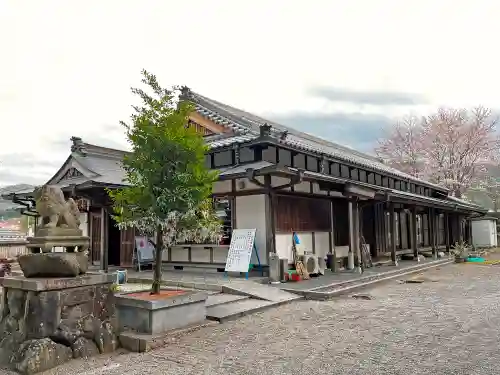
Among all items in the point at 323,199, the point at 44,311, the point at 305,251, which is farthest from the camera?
the point at 323,199

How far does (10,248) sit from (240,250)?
1259cm

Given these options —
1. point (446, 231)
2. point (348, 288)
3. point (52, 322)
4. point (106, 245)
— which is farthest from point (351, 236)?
point (446, 231)

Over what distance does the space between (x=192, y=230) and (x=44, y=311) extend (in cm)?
235

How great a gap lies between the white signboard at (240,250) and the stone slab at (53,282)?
483 centimetres

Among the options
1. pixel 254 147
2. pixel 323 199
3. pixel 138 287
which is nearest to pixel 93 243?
pixel 138 287

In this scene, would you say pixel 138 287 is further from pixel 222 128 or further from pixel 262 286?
pixel 222 128

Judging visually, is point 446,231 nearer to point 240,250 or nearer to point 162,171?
point 240,250

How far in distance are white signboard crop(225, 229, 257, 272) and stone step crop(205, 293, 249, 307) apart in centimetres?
172

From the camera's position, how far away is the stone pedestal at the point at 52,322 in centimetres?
464

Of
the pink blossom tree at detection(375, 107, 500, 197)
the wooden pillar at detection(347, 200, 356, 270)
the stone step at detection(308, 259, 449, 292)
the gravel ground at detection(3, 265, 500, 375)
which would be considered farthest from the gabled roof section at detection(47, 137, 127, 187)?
the pink blossom tree at detection(375, 107, 500, 197)

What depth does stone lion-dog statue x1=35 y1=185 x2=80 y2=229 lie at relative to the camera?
5430 mm

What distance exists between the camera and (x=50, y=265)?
511 cm

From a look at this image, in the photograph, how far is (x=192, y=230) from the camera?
6.30 metres

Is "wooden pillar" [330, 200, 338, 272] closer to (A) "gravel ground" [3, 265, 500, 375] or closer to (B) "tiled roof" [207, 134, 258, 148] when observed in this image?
(B) "tiled roof" [207, 134, 258, 148]
